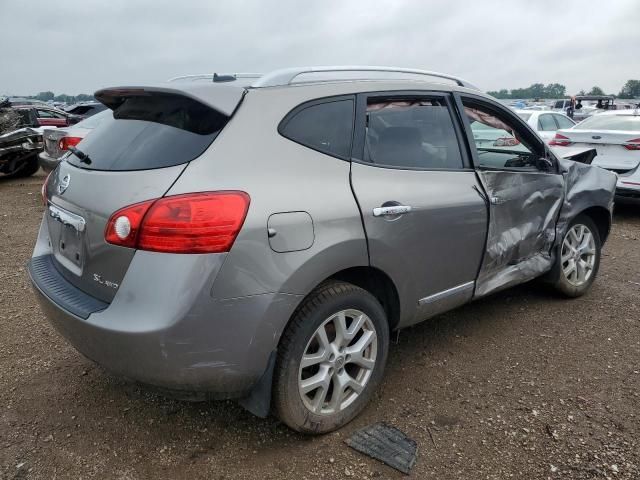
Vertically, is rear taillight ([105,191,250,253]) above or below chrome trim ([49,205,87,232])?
above

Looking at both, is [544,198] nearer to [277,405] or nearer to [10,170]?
[277,405]

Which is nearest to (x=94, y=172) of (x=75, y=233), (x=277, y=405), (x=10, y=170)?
(x=75, y=233)

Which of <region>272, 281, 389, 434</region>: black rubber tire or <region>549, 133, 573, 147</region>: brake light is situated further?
<region>549, 133, 573, 147</region>: brake light

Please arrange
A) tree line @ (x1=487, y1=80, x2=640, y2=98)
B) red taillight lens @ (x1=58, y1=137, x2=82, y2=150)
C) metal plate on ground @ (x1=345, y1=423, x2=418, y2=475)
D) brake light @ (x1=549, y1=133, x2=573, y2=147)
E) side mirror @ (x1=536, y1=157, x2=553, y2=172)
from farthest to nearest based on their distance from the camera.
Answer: tree line @ (x1=487, y1=80, x2=640, y2=98), brake light @ (x1=549, y1=133, x2=573, y2=147), red taillight lens @ (x1=58, y1=137, x2=82, y2=150), side mirror @ (x1=536, y1=157, x2=553, y2=172), metal plate on ground @ (x1=345, y1=423, x2=418, y2=475)

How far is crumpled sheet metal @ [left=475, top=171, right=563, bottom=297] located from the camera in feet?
10.6

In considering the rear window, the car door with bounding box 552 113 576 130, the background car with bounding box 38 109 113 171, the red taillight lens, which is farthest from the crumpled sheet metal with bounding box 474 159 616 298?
the car door with bounding box 552 113 576 130

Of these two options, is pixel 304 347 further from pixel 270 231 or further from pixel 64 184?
pixel 64 184

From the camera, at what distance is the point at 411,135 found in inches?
114

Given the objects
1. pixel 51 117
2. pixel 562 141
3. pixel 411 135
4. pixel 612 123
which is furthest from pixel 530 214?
pixel 51 117

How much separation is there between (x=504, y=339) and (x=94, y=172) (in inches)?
109

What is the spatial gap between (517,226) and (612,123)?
5.76 m

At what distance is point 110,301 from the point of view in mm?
2135

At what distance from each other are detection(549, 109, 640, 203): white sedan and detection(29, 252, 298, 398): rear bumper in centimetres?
636

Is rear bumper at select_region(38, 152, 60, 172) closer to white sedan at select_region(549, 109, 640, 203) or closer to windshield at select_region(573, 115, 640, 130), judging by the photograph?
white sedan at select_region(549, 109, 640, 203)
